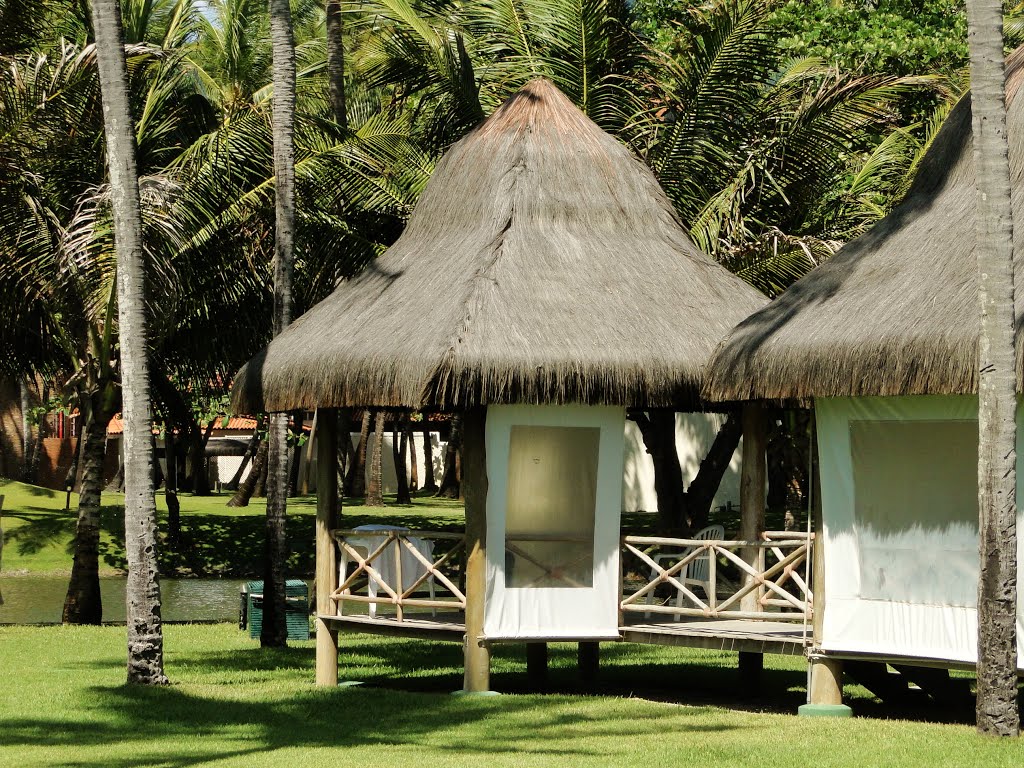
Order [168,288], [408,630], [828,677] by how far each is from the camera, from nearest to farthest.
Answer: [828,677], [408,630], [168,288]

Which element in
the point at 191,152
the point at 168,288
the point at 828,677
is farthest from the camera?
the point at 191,152

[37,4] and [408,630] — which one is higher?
[37,4]

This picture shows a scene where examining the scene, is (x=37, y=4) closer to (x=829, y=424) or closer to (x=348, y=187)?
(x=348, y=187)

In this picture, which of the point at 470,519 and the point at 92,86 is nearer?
the point at 470,519

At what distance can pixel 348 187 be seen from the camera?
773 inches

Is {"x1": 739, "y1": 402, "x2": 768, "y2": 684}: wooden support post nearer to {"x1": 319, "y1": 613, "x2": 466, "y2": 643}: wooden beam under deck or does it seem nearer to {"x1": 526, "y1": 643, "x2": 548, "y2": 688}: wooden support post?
{"x1": 526, "y1": 643, "x2": 548, "y2": 688}: wooden support post

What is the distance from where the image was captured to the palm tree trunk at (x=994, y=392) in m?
9.77

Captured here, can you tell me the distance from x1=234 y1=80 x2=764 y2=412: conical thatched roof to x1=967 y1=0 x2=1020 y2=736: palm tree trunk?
10.2 feet

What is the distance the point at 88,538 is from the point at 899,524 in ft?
34.7

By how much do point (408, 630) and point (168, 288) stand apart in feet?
16.9

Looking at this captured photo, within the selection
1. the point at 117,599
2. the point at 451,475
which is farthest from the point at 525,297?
the point at 451,475

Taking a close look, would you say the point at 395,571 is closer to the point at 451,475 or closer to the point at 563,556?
the point at 563,556

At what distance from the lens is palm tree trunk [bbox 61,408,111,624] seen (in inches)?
722

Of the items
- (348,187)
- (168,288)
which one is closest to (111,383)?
(168,288)
